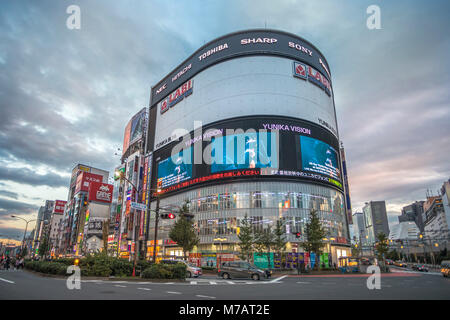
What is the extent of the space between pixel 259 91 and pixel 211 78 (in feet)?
48.5

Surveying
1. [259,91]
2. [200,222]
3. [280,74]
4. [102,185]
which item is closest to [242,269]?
[200,222]

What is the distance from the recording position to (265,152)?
57844 mm

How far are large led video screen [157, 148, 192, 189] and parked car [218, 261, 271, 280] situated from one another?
41247 mm

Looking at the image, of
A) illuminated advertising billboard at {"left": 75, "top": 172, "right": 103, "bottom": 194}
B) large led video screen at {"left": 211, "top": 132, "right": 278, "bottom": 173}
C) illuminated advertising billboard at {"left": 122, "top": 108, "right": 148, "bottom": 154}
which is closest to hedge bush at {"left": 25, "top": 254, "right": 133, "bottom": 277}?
large led video screen at {"left": 211, "top": 132, "right": 278, "bottom": 173}

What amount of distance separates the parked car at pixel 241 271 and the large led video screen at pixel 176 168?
4125cm

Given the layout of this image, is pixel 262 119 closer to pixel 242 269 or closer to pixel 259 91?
pixel 259 91

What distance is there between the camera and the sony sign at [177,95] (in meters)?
78.9

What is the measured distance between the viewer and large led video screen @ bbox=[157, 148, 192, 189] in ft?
230

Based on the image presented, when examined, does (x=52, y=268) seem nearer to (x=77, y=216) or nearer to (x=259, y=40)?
(x=259, y=40)

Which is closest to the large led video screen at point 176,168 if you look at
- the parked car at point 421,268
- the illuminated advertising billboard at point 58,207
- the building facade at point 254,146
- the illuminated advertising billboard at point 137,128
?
the building facade at point 254,146

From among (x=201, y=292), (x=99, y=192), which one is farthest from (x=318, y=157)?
(x=99, y=192)

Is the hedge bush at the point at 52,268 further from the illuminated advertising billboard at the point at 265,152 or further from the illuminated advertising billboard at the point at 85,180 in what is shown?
the illuminated advertising billboard at the point at 85,180

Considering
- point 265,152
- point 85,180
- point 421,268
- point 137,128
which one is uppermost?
point 137,128

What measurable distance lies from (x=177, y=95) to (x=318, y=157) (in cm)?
4549
